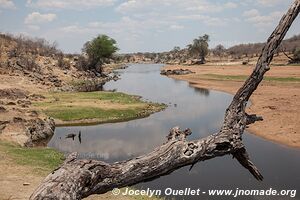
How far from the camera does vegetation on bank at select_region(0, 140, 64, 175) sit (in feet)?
58.4

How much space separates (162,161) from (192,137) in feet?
76.6

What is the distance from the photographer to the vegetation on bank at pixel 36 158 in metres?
17.8

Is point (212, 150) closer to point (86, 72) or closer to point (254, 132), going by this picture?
point (254, 132)

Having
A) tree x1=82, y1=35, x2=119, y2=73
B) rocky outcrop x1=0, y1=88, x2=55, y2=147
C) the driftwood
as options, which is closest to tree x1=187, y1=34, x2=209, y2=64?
tree x1=82, y1=35, x2=119, y2=73

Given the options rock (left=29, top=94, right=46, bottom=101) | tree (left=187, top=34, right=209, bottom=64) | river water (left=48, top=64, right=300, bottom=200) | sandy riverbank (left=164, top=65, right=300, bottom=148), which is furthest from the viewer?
tree (left=187, top=34, right=209, bottom=64)

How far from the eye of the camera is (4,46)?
271 ft

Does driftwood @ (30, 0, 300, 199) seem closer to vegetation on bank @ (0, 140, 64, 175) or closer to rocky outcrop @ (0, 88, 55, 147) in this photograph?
vegetation on bank @ (0, 140, 64, 175)

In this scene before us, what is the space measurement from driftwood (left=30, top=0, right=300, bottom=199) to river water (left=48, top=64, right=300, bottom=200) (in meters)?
10.6

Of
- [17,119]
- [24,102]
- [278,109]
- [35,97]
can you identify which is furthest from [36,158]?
[35,97]

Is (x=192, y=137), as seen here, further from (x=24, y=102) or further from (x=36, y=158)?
(x=24, y=102)

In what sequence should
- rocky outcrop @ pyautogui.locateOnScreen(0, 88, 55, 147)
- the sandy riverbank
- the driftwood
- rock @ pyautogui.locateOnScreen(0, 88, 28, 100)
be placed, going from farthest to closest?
rock @ pyautogui.locateOnScreen(0, 88, 28, 100), the sandy riverbank, rocky outcrop @ pyautogui.locateOnScreen(0, 88, 55, 147), the driftwood

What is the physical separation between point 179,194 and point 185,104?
31.5m

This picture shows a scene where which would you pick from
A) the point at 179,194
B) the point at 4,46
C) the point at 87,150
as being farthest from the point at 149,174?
the point at 4,46

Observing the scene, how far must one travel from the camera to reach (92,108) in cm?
4128
